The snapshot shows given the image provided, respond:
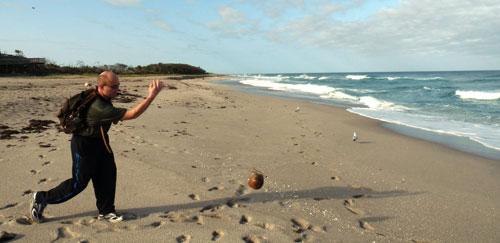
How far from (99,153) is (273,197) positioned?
92.4 inches

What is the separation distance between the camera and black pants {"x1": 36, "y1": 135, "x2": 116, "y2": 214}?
119 inches

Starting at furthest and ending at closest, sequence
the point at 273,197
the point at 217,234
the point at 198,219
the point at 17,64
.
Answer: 1. the point at 17,64
2. the point at 273,197
3. the point at 198,219
4. the point at 217,234

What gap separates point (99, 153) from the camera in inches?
123

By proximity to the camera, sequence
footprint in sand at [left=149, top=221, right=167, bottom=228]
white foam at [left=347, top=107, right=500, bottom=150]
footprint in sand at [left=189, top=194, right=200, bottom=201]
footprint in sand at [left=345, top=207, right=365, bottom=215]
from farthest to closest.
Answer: white foam at [left=347, top=107, right=500, bottom=150] < footprint in sand at [left=189, top=194, right=200, bottom=201] < footprint in sand at [left=345, top=207, right=365, bottom=215] < footprint in sand at [left=149, top=221, right=167, bottom=228]

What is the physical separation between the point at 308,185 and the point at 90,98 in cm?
335

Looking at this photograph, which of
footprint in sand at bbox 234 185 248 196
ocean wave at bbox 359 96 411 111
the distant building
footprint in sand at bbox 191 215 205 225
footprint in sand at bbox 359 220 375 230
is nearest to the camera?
footprint in sand at bbox 191 215 205 225

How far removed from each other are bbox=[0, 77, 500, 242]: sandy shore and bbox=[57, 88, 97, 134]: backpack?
1103 mm

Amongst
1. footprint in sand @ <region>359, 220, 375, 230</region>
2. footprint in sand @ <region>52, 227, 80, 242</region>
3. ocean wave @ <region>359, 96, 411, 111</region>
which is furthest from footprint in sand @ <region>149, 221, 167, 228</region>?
ocean wave @ <region>359, 96, 411, 111</region>

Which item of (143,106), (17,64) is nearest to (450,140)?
(143,106)

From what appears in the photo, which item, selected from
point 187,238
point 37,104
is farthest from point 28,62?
point 187,238

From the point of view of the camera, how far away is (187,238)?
297 cm

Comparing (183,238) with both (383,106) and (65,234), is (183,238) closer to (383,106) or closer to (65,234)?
(65,234)

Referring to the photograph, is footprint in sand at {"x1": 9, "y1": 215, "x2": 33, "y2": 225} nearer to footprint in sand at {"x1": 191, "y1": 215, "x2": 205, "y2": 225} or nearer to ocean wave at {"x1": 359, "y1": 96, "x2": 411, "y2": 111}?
footprint in sand at {"x1": 191, "y1": 215, "x2": 205, "y2": 225}

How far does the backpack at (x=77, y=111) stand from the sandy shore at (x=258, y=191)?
1.10 m
